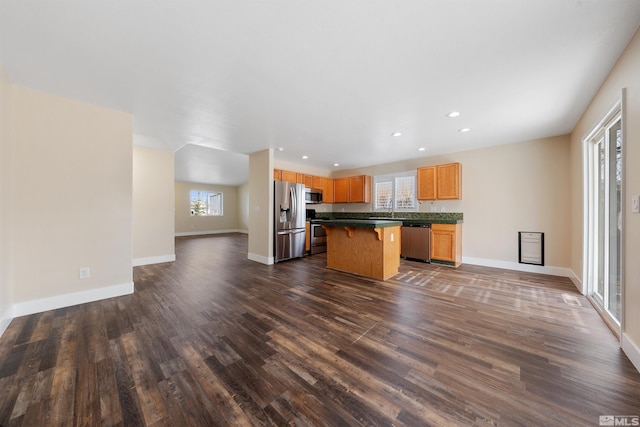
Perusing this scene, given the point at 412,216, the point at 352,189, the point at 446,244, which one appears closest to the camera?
the point at 446,244

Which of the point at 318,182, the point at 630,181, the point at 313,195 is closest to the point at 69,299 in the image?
the point at 313,195

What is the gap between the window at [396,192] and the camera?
19.5 ft

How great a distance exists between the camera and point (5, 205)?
229cm

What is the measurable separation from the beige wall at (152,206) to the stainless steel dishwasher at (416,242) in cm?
538

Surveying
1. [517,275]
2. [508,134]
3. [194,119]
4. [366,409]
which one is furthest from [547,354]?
[194,119]

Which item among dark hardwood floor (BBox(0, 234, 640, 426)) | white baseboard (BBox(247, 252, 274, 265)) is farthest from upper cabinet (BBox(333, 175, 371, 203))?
dark hardwood floor (BBox(0, 234, 640, 426))

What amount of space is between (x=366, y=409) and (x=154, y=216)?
5.43 meters

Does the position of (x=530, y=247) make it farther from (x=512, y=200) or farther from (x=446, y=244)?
(x=446, y=244)

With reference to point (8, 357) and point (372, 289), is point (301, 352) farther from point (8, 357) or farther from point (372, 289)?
point (8, 357)

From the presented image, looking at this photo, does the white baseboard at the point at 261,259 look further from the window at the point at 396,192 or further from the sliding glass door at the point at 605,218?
the sliding glass door at the point at 605,218

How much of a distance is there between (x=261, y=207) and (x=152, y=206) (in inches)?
91.2

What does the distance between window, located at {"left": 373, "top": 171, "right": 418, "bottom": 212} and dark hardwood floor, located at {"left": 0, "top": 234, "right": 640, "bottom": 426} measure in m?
3.18

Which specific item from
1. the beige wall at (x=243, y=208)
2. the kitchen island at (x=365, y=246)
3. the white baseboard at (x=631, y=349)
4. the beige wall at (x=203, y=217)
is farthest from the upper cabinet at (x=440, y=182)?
the beige wall at (x=203, y=217)

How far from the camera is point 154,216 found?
497 cm
